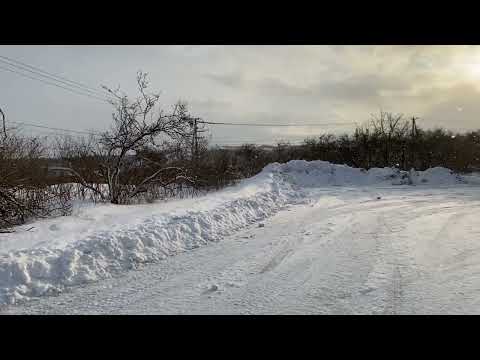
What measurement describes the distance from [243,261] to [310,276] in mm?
1344

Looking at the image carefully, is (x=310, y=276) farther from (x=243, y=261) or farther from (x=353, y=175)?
(x=353, y=175)

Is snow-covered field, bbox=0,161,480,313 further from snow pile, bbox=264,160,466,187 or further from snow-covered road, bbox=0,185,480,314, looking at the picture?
→ snow pile, bbox=264,160,466,187

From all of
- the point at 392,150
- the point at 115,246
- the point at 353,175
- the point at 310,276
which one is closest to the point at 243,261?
the point at 310,276

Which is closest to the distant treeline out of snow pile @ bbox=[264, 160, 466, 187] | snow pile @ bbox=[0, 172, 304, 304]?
snow pile @ bbox=[264, 160, 466, 187]

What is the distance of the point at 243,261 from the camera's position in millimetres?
5961

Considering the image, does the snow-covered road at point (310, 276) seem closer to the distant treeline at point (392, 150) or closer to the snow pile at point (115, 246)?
the snow pile at point (115, 246)

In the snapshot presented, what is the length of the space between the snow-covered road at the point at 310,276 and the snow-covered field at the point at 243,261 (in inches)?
0.7

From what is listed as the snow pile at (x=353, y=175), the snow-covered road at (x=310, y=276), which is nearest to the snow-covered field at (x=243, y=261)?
the snow-covered road at (x=310, y=276)

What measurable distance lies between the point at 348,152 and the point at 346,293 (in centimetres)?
2446

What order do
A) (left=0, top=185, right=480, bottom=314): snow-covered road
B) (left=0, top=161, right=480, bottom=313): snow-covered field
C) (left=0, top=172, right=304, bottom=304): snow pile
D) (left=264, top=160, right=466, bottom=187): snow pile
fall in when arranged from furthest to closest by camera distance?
(left=264, top=160, right=466, bottom=187): snow pile, (left=0, top=172, right=304, bottom=304): snow pile, (left=0, top=161, right=480, bottom=313): snow-covered field, (left=0, top=185, right=480, bottom=314): snow-covered road

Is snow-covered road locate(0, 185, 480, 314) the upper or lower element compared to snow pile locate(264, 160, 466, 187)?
lower

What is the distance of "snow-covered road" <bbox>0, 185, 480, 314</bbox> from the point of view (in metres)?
4.05

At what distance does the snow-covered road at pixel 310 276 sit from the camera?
13.3 ft

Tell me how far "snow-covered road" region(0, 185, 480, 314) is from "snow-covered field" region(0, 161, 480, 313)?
2 centimetres
